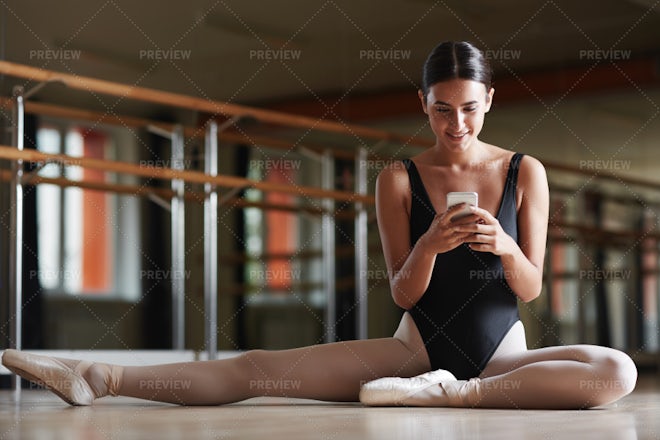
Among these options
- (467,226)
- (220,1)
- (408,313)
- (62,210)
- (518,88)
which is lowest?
(408,313)

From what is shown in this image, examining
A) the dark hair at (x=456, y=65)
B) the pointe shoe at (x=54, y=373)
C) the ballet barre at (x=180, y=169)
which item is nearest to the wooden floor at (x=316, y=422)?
the pointe shoe at (x=54, y=373)

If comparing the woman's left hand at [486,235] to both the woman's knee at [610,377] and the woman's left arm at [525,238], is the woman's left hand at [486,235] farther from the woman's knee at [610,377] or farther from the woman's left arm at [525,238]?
the woman's knee at [610,377]

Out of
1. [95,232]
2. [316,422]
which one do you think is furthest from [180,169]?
[316,422]

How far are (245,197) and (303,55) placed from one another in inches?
25.4

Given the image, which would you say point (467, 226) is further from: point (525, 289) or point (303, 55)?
point (303, 55)

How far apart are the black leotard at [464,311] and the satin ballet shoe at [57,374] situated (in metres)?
0.63

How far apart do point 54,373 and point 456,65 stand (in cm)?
98

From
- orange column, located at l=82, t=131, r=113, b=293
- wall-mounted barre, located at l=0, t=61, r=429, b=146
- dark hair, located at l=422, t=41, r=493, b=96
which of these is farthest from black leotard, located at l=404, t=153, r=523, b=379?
orange column, located at l=82, t=131, r=113, b=293

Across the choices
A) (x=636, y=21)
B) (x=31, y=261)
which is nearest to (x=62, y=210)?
(x=31, y=261)

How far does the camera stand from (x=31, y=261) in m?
3.77

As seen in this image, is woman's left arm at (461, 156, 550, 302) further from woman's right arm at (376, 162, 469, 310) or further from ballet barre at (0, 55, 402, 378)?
ballet barre at (0, 55, 402, 378)

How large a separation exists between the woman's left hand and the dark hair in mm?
316

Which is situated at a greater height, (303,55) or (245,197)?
(303,55)

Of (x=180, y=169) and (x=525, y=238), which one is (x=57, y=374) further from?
(x=180, y=169)
